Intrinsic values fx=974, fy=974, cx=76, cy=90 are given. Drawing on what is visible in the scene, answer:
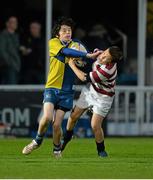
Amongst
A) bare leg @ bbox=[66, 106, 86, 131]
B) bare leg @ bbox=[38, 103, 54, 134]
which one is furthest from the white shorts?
bare leg @ bbox=[38, 103, 54, 134]

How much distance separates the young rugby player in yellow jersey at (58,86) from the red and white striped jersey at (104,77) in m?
0.36

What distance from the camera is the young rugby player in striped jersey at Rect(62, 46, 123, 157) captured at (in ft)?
46.2

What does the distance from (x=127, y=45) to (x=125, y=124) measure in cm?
225

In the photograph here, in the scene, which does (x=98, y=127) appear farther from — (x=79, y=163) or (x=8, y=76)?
(x=8, y=76)

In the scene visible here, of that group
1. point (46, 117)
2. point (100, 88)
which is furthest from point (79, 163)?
point (100, 88)

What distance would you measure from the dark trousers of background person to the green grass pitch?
4.03 meters

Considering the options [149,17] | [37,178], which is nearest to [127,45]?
[149,17]

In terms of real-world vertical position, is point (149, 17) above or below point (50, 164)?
above

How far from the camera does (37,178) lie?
11461 millimetres

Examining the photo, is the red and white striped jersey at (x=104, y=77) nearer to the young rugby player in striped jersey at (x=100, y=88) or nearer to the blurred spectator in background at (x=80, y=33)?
the young rugby player in striped jersey at (x=100, y=88)

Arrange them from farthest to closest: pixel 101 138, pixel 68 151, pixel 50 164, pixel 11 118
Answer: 1. pixel 11 118
2. pixel 68 151
3. pixel 101 138
4. pixel 50 164

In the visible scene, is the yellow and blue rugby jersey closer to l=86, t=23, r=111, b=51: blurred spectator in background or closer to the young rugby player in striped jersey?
the young rugby player in striped jersey

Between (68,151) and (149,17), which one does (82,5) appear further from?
(68,151)

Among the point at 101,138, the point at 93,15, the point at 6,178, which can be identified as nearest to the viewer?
the point at 6,178
